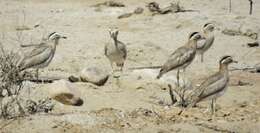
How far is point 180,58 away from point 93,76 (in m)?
1.85

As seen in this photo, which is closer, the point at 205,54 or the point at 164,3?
the point at 205,54

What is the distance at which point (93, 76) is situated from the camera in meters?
13.3

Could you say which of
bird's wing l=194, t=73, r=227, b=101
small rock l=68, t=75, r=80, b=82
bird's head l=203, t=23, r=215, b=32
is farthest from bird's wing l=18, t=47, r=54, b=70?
bird's head l=203, t=23, r=215, b=32

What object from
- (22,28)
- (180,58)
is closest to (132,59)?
(180,58)

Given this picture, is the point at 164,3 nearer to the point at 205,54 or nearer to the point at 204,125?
the point at 205,54

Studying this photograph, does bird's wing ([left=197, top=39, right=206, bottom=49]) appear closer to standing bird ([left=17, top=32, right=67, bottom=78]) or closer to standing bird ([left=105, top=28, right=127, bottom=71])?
standing bird ([left=105, top=28, right=127, bottom=71])

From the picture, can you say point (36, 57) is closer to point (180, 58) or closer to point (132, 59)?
point (180, 58)

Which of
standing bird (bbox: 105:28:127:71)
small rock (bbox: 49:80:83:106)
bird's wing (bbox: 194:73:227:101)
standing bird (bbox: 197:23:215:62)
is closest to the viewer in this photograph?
bird's wing (bbox: 194:73:227:101)

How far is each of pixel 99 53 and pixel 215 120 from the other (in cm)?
757

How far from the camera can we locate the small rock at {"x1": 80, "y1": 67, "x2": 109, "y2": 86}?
1334cm

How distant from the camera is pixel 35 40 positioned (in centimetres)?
1900

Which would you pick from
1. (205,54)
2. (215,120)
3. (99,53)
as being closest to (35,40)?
(99,53)

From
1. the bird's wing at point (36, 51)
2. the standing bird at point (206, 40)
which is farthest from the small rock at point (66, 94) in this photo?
the standing bird at point (206, 40)

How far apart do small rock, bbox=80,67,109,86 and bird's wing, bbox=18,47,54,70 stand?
0.91 metres
